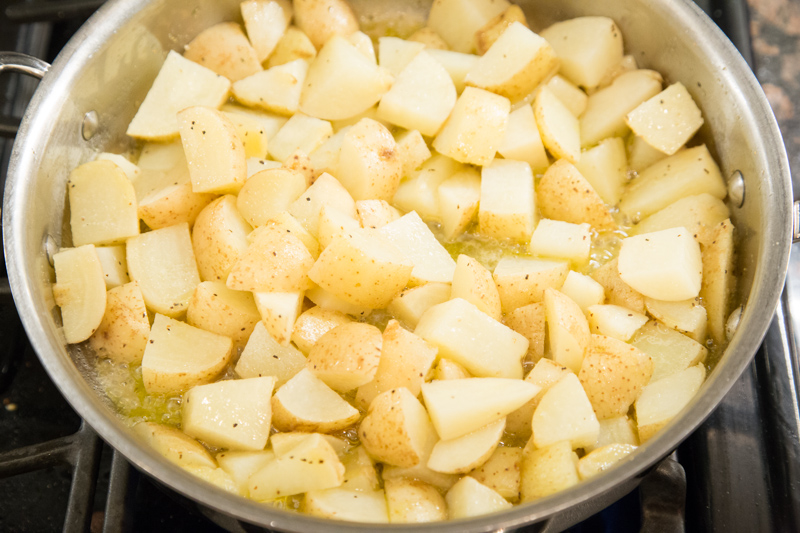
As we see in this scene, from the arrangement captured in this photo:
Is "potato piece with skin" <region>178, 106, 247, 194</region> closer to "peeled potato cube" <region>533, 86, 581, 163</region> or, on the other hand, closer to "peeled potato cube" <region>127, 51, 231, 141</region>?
"peeled potato cube" <region>127, 51, 231, 141</region>

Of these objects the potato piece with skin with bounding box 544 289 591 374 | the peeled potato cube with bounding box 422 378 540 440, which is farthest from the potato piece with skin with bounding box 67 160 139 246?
the potato piece with skin with bounding box 544 289 591 374

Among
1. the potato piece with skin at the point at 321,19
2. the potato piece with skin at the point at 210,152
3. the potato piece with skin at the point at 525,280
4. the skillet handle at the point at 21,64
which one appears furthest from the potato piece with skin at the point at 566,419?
the skillet handle at the point at 21,64

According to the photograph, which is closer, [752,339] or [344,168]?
[752,339]

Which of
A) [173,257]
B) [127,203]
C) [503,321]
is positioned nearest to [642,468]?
[503,321]

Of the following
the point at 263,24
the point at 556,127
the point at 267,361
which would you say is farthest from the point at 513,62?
the point at 267,361

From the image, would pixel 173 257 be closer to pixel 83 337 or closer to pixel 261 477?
pixel 83 337

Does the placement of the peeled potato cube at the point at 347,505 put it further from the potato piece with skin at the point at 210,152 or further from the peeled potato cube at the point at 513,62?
the peeled potato cube at the point at 513,62

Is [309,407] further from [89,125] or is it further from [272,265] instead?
[89,125]
